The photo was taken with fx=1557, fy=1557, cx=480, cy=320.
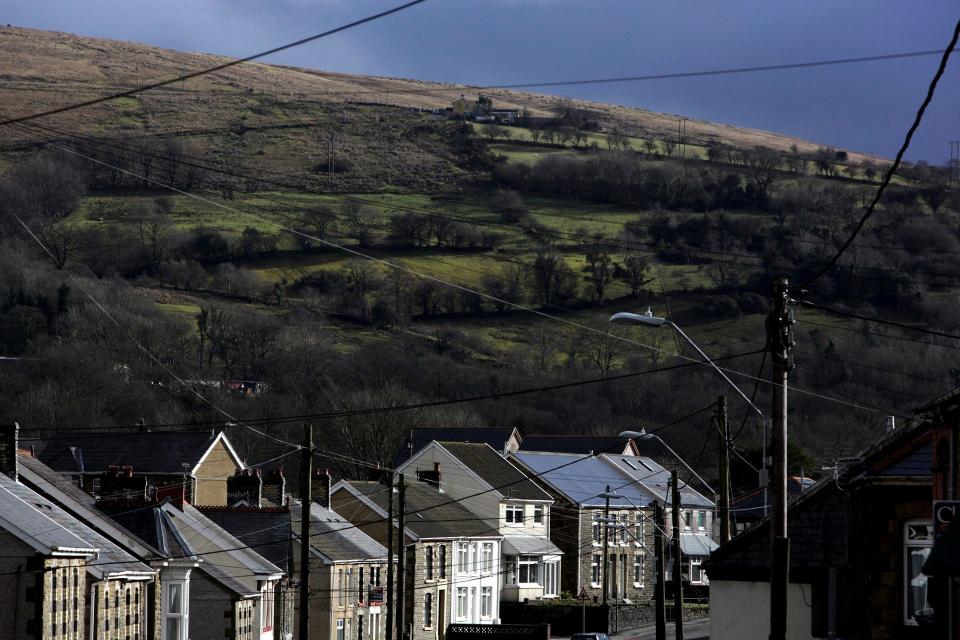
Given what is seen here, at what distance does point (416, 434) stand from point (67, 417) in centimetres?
2756

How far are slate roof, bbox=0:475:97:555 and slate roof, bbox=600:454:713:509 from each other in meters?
64.6

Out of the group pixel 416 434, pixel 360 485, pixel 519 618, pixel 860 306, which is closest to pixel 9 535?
pixel 360 485

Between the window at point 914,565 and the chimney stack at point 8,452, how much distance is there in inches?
1030

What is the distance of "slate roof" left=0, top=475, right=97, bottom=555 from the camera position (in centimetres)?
3594

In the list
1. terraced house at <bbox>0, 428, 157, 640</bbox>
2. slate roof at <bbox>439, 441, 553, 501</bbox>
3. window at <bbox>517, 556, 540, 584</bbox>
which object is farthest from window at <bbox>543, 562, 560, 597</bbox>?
terraced house at <bbox>0, 428, 157, 640</bbox>

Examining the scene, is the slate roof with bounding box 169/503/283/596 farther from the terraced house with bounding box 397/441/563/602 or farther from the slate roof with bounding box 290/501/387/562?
the terraced house with bounding box 397/441/563/602

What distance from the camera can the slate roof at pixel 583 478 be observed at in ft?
307

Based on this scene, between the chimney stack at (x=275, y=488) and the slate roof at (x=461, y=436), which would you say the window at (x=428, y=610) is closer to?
the chimney stack at (x=275, y=488)

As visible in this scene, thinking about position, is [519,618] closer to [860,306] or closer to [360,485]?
[360,485]

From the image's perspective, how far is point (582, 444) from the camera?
111938 millimetres

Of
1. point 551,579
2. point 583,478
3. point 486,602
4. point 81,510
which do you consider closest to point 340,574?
point 81,510

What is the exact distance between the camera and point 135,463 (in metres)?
67.2

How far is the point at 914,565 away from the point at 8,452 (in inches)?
1054

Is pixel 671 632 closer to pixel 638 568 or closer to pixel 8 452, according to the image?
pixel 638 568
